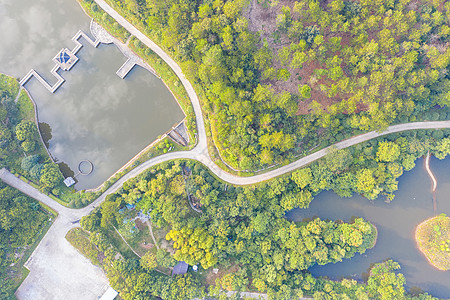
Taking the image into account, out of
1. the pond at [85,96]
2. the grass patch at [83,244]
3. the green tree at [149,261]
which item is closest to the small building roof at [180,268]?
the green tree at [149,261]

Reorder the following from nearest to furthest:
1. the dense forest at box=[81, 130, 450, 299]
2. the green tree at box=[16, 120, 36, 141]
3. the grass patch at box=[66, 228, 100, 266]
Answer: the dense forest at box=[81, 130, 450, 299] < the green tree at box=[16, 120, 36, 141] < the grass patch at box=[66, 228, 100, 266]

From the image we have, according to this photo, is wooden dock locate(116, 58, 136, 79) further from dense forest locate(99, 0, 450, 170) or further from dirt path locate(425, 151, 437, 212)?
dirt path locate(425, 151, 437, 212)

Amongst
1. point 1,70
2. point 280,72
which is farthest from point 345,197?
point 1,70

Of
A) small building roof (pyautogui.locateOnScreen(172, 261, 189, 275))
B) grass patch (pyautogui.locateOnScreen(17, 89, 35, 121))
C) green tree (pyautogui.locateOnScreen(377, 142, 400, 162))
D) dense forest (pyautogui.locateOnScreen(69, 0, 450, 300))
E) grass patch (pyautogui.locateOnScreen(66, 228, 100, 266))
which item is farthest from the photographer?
grass patch (pyautogui.locateOnScreen(17, 89, 35, 121))

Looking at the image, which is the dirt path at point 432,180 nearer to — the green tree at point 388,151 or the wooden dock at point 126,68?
the green tree at point 388,151

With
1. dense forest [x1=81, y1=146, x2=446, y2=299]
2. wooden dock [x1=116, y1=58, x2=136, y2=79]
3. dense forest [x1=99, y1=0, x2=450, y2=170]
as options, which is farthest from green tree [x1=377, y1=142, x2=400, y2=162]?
wooden dock [x1=116, y1=58, x2=136, y2=79]

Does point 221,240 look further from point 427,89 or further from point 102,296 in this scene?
point 427,89
